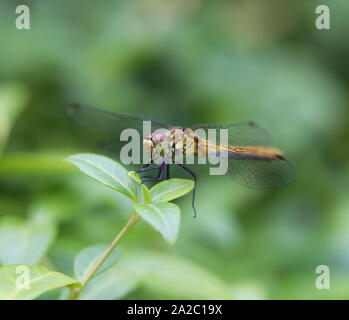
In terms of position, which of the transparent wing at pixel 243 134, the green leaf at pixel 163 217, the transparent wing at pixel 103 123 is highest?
the transparent wing at pixel 103 123

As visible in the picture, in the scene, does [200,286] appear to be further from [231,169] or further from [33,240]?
[33,240]

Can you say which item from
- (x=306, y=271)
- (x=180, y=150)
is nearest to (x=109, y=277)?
(x=180, y=150)

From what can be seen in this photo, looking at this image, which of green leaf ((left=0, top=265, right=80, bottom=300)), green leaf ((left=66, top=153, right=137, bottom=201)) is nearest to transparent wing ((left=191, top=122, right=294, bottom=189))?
green leaf ((left=66, top=153, right=137, bottom=201))

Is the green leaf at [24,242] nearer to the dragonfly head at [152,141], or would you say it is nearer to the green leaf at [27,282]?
→ the green leaf at [27,282]

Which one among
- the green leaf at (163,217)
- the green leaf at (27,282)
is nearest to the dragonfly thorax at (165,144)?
the green leaf at (163,217)

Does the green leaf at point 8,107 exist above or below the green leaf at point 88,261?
above

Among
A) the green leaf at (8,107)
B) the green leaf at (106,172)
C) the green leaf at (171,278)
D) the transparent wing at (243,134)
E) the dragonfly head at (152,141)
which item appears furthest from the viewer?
the green leaf at (8,107)
